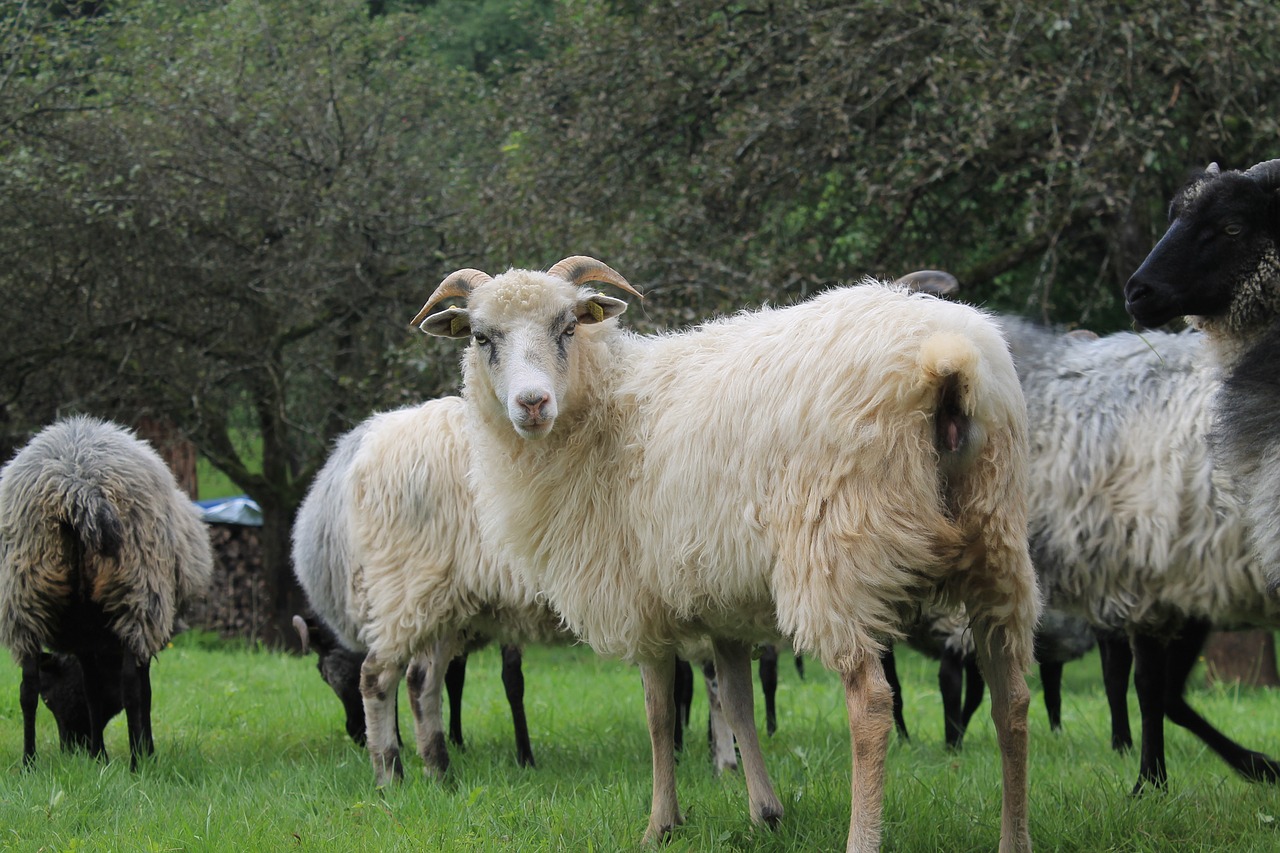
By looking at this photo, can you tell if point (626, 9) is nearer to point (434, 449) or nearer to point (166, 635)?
point (434, 449)

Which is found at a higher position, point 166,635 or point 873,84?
point 873,84

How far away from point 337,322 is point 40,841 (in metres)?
7.76

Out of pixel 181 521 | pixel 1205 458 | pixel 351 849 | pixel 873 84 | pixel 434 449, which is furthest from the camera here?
pixel 873 84

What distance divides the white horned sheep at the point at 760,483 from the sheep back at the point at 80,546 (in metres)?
2.33

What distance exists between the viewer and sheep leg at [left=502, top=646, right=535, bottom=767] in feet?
21.0

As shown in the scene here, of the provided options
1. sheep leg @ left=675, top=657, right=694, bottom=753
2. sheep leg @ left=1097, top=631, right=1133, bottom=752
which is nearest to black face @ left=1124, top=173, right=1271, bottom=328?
sheep leg @ left=1097, top=631, right=1133, bottom=752

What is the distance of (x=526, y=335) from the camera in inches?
176

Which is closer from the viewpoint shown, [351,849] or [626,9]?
[351,849]

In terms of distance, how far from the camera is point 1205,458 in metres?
4.70

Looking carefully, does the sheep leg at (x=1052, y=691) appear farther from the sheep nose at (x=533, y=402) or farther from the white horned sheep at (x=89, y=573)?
the white horned sheep at (x=89, y=573)

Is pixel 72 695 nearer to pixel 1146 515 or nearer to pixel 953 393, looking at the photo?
pixel 953 393

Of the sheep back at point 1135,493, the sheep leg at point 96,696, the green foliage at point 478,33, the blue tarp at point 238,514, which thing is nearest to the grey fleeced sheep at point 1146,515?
the sheep back at point 1135,493

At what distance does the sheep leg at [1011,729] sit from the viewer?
3635 mm

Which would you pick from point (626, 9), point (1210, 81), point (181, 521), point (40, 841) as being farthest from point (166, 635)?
point (1210, 81)
